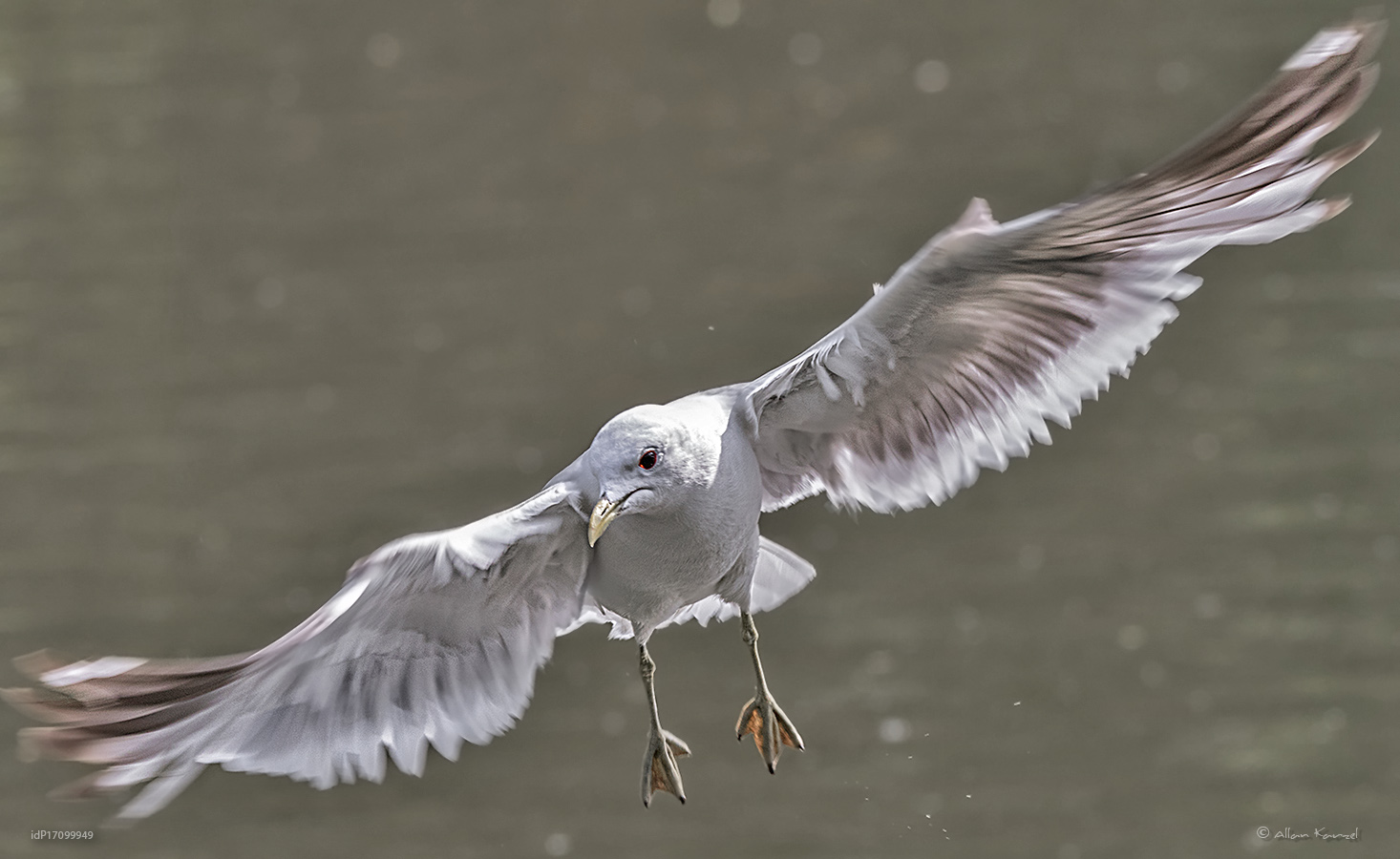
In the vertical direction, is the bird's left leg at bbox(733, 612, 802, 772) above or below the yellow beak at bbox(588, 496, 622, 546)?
below

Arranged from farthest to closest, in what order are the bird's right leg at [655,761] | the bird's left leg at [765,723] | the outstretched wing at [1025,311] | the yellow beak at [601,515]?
the bird's left leg at [765,723] < the bird's right leg at [655,761] < the yellow beak at [601,515] < the outstretched wing at [1025,311]

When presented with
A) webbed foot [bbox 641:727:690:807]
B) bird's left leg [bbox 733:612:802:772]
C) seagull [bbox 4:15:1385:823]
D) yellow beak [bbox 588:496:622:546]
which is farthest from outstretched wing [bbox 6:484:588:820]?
bird's left leg [bbox 733:612:802:772]

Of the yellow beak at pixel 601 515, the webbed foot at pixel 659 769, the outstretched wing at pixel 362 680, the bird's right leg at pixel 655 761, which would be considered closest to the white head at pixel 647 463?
the yellow beak at pixel 601 515

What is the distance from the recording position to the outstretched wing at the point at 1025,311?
5.74 feet

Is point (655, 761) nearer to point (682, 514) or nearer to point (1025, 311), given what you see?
point (682, 514)

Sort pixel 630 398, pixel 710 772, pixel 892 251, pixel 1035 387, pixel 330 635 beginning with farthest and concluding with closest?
pixel 892 251 → pixel 630 398 → pixel 710 772 → pixel 1035 387 → pixel 330 635

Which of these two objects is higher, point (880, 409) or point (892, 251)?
point (892, 251)

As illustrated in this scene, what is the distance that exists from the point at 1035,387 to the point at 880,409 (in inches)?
9.6

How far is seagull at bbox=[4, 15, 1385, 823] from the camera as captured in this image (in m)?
1.78

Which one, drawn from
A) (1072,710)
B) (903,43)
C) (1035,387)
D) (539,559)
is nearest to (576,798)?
(1072,710)

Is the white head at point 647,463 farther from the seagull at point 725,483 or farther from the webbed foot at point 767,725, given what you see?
the webbed foot at point 767,725

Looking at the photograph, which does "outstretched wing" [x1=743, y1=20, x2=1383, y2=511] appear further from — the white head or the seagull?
the white head

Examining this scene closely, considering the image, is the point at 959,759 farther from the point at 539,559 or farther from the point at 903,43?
the point at 903,43

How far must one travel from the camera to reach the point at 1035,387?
7.04 ft
